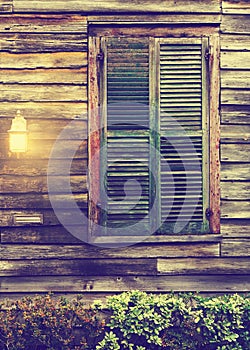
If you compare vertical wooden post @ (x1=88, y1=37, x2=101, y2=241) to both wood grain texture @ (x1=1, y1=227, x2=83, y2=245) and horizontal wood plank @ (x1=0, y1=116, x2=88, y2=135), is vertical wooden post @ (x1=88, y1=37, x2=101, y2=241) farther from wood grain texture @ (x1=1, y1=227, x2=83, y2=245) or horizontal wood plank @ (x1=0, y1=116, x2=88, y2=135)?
wood grain texture @ (x1=1, y1=227, x2=83, y2=245)

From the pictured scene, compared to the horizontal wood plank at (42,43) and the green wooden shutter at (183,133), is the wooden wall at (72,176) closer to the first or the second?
the horizontal wood plank at (42,43)

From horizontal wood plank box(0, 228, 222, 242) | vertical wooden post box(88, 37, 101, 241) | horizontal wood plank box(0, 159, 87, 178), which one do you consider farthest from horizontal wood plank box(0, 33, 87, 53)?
horizontal wood plank box(0, 228, 222, 242)

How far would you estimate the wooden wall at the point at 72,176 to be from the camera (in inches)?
240

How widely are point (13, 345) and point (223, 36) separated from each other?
4.12 metres

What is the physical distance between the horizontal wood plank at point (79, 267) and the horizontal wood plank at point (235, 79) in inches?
Result: 86.1

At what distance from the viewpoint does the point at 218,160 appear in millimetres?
6191

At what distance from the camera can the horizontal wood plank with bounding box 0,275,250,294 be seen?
6.10 metres

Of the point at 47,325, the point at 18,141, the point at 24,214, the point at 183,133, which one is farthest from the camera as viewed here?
the point at 183,133

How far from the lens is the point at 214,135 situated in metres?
6.19

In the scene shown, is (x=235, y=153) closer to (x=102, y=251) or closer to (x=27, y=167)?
(x=102, y=251)

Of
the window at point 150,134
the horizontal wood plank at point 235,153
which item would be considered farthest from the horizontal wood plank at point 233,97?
the horizontal wood plank at point 235,153

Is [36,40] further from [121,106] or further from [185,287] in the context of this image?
[185,287]

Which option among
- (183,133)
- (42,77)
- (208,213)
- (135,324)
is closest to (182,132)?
(183,133)

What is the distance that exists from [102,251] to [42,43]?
2.45 metres
